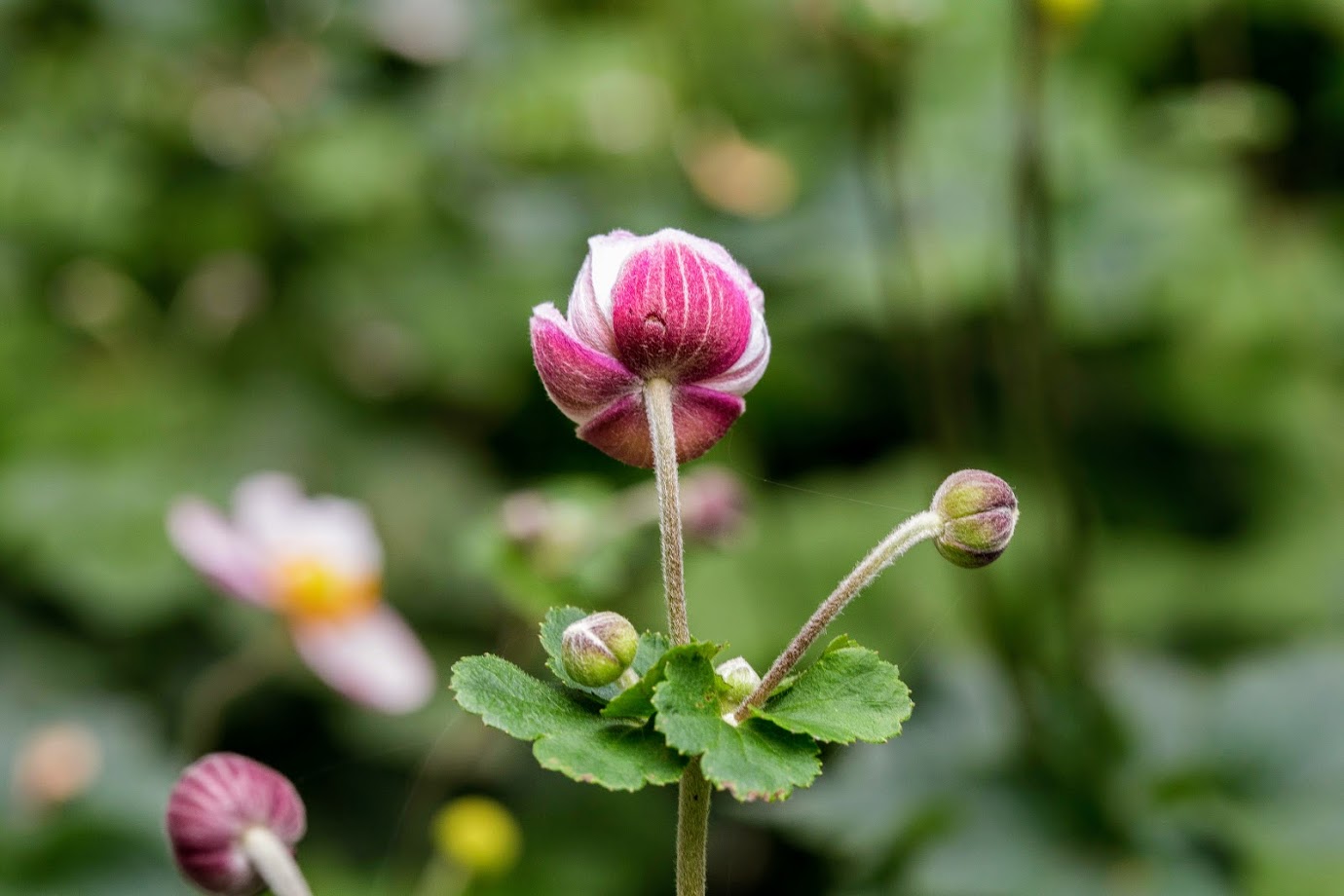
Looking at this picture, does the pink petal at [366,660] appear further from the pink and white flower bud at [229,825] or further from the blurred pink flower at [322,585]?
the pink and white flower bud at [229,825]

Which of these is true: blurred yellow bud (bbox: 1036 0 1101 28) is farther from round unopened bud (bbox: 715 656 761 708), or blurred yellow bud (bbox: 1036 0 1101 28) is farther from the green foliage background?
round unopened bud (bbox: 715 656 761 708)

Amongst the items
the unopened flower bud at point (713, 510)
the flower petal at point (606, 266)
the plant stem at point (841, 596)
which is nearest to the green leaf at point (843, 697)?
the plant stem at point (841, 596)

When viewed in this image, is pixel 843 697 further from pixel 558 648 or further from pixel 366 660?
pixel 366 660

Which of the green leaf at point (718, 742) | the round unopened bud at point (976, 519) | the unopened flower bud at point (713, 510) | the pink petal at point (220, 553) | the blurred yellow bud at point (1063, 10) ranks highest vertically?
the blurred yellow bud at point (1063, 10)

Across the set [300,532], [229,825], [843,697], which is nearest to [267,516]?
[300,532]

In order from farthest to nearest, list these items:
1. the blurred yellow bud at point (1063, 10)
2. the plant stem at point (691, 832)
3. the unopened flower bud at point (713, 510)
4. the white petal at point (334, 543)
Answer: the white petal at point (334, 543) < the blurred yellow bud at point (1063, 10) < the unopened flower bud at point (713, 510) < the plant stem at point (691, 832)

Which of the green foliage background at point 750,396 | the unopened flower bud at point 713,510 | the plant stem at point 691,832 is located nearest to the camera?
the plant stem at point 691,832

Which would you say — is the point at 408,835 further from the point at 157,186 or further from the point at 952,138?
the point at 952,138

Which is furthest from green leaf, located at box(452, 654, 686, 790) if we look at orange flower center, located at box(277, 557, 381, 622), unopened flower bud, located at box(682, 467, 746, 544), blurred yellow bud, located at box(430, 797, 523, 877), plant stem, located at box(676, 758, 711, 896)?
orange flower center, located at box(277, 557, 381, 622)

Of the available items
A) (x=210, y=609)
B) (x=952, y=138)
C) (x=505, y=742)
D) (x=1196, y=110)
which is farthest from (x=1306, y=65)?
(x=210, y=609)
